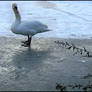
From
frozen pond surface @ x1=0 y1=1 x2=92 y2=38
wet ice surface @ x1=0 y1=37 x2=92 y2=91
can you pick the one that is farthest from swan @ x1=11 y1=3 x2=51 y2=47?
frozen pond surface @ x1=0 y1=1 x2=92 y2=38

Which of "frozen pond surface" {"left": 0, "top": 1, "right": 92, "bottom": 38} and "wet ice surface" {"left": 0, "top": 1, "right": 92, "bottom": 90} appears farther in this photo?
"frozen pond surface" {"left": 0, "top": 1, "right": 92, "bottom": 38}

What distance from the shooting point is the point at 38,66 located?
5.07m

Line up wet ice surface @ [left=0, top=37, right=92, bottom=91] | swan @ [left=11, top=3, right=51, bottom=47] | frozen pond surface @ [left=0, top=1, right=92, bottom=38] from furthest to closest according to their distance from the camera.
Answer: frozen pond surface @ [left=0, top=1, right=92, bottom=38] → swan @ [left=11, top=3, right=51, bottom=47] → wet ice surface @ [left=0, top=37, right=92, bottom=91]

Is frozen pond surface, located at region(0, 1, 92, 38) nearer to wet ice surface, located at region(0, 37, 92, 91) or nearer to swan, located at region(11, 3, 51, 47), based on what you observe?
swan, located at region(11, 3, 51, 47)

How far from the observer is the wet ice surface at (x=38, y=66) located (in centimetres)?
440

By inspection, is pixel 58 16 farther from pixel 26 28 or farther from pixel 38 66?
pixel 38 66

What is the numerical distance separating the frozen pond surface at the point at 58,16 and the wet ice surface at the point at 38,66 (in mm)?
1096

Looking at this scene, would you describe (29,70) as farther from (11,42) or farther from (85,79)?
(11,42)

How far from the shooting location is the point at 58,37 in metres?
6.89

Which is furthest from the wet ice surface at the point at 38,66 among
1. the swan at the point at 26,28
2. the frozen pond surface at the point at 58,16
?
the frozen pond surface at the point at 58,16

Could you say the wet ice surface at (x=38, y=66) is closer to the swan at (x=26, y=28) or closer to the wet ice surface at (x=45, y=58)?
the wet ice surface at (x=45, y=58)

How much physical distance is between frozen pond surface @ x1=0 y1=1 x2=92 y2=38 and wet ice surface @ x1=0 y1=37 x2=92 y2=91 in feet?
3.59

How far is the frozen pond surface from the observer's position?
7371 millimetres

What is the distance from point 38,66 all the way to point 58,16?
421cm
